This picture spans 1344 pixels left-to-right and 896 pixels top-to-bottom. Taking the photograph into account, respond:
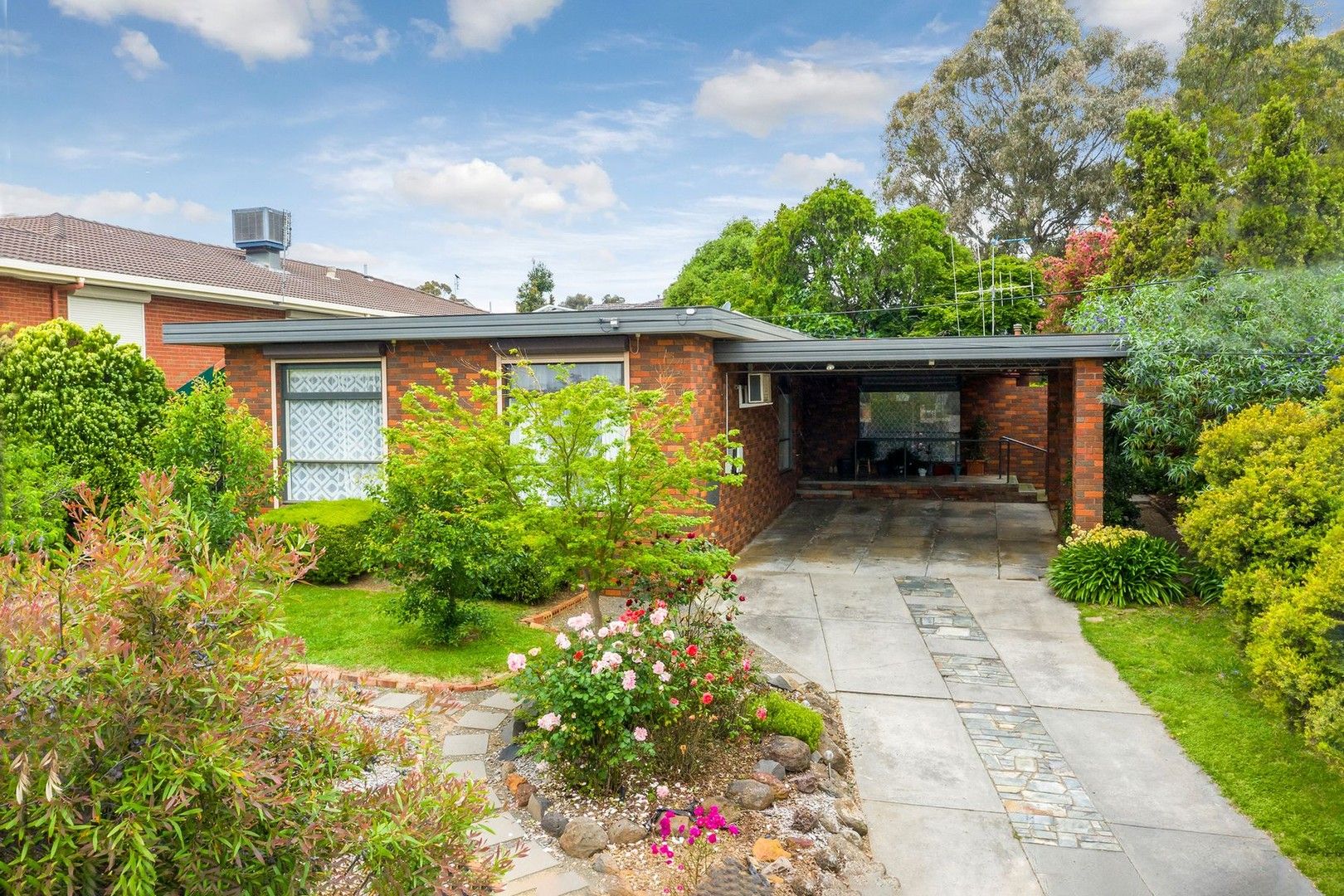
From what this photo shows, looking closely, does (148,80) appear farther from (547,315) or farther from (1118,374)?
(1118,374)

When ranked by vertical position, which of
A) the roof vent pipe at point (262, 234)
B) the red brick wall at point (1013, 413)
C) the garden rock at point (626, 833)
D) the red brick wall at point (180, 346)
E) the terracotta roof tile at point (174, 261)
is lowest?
the garden rock at point (626, 833)

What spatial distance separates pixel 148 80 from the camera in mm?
1901

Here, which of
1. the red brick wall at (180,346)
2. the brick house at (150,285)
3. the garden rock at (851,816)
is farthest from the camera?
the red brick wall at (180,346)

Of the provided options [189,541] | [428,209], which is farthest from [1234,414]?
[428,209]

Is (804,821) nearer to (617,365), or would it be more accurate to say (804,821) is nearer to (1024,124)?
(617,365)

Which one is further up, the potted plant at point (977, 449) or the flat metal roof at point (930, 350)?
the flat metal roof at point (930, 350)

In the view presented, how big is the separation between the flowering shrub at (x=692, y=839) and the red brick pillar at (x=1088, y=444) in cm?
769

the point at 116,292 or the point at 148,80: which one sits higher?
the point at 116,292

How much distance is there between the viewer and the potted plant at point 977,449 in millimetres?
18141

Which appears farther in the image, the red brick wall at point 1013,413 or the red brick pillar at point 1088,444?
the red brick wall at point 1013,413

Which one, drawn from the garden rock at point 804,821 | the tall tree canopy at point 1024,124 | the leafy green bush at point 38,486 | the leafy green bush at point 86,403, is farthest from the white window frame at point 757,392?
the tall tree canopy at point 1024,124

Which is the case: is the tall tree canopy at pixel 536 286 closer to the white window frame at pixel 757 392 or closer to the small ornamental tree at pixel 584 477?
the white window frame at pixel 757 392

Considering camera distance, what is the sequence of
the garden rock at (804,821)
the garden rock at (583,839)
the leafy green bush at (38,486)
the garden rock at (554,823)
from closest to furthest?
the garden rock at (583,839) → the garden rock at (554,823) → the garden rock at (804,821) → the leafy green bush at (38,486)

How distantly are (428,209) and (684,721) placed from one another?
13.3 meters
